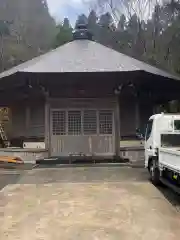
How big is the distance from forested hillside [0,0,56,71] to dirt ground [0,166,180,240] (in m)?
33.4

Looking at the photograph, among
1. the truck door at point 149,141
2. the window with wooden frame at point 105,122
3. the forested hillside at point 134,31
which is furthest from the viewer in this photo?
the forested hillside at point 134,31

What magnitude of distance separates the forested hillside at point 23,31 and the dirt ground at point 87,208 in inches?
1316

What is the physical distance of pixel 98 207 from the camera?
25.1 ft

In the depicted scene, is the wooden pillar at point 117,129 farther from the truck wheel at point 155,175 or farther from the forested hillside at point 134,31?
the forested hillside at point 134,31

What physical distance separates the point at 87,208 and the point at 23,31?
155ft

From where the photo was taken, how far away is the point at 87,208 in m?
7.57

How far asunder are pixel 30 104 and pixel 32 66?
2502 millimetres

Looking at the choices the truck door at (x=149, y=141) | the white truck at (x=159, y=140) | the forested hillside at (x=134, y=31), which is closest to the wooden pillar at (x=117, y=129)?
the truck door at (x=149, y=141)

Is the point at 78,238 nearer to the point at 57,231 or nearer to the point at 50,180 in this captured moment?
the point at 57,231

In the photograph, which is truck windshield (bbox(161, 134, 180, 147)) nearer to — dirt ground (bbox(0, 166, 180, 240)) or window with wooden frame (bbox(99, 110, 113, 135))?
dirt ground (bbox(0, 166, 180, 240))

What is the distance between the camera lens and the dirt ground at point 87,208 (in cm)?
582

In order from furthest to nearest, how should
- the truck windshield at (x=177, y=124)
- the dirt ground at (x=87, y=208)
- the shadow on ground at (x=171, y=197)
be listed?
the truck windshield at (x=177, y=124) → the shadow on ground at (x=171, y=197) → the dirt ground at (x=87, y=208)

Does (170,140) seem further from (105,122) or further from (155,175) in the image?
(105,122)

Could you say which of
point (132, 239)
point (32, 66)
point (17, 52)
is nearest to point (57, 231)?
point (132, 239)
